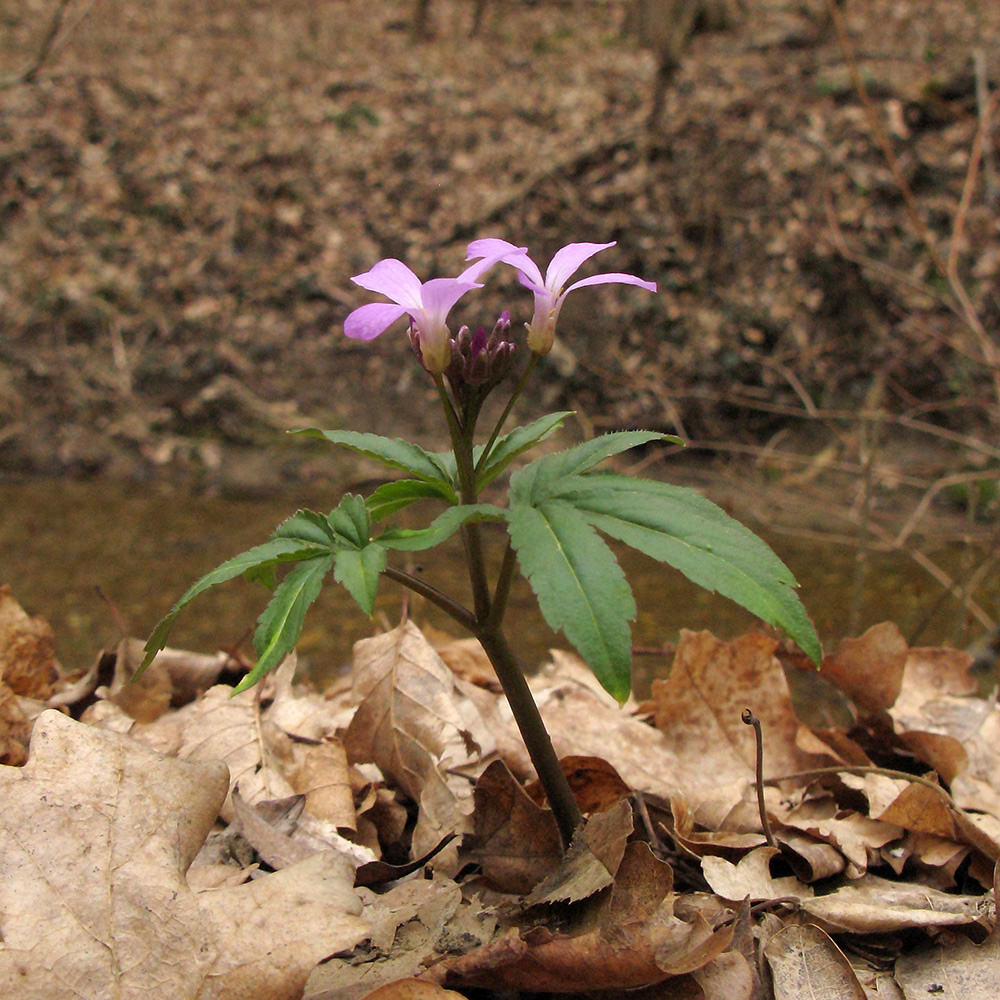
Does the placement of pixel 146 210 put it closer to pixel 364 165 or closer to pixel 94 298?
pixel 94 298

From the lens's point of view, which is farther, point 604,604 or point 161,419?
point 161,419

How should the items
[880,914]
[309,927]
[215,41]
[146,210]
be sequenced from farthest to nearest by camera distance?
1. [215,41]
2. [146,210]
3. [880,914]
4. [309,927]

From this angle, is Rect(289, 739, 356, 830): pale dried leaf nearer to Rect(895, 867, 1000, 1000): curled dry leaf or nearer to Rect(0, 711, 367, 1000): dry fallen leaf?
Rect(0, 711, 367, 1000): dry fallen leaf

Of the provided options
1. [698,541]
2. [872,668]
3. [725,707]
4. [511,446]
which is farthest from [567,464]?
[872,668]

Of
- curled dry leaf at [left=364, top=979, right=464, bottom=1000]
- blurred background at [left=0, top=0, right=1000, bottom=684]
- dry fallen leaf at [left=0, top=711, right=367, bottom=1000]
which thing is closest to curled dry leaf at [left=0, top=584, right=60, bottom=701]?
dry fallen leaf at [left=0, top=711, right=367, bottom=1000]

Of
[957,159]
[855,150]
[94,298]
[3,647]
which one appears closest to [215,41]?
[94,298]

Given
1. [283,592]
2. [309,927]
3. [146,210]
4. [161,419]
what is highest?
[146,210]

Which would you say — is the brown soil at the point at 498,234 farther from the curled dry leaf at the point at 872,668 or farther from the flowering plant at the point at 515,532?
the flowering plant at the point at 515,532
